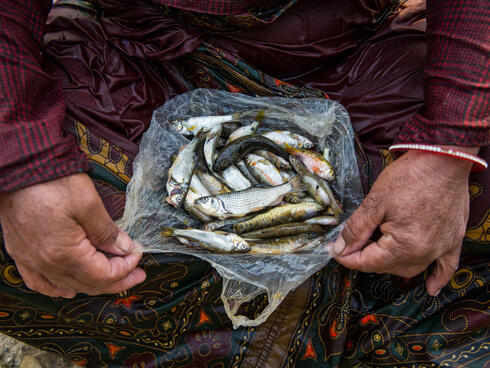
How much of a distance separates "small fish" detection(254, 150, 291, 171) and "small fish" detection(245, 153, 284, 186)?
0.03 meters

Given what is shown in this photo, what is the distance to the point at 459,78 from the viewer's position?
1274mm

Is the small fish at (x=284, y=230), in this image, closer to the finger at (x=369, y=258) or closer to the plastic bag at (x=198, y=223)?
the plastic bag at (x=198, y=223)

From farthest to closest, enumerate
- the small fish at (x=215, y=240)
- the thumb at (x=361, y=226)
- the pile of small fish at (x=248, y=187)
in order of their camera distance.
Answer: the pile of small fish at (x=248, y=187), the small fish at (x=215, y=240), the thumb at (x=361, y=226)

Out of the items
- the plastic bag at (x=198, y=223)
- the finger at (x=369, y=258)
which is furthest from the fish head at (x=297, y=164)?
the finger at (x=369, y=258)

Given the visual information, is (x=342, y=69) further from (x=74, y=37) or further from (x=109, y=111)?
(x=74, y=37)

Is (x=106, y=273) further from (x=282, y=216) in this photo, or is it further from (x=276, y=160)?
(x=276, y=160)

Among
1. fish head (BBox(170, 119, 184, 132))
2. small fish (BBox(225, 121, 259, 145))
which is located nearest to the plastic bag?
fish head (BBox(170, 119, 184, 132))

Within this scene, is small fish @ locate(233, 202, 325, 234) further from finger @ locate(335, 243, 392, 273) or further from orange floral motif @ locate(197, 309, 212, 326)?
orange floral motif @ locate(197, 309, 212, 326)

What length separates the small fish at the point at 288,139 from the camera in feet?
6.70

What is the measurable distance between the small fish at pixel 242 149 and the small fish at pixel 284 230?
17.6 inches

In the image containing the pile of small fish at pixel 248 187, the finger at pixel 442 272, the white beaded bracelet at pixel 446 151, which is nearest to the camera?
the white beaded bracelet at pixel 446 151

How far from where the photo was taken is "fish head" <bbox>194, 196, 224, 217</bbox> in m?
1.84

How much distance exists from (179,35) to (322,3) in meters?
0.76

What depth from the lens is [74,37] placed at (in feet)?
6.32
